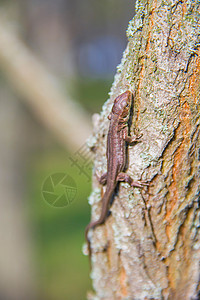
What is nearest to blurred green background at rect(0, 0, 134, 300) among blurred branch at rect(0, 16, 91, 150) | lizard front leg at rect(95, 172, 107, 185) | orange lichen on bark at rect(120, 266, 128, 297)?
blurred branch at rect(0, 16, 91, 150)

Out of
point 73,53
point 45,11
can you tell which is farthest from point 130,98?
point 73,53

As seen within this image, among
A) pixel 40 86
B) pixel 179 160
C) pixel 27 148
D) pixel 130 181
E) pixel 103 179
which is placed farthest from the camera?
pixel 27 148

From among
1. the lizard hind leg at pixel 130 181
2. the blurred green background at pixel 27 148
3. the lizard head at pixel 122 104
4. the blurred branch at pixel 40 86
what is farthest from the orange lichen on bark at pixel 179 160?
the blurred branch at pixel 40 86

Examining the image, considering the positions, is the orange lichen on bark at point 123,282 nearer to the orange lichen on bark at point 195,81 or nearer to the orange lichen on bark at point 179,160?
the orange lichen on bark at point 179,160

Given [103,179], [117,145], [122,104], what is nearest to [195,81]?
[122,104]

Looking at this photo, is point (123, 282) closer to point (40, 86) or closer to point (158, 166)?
point (158, 166)

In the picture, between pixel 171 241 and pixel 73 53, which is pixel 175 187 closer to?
pixel 171 241
